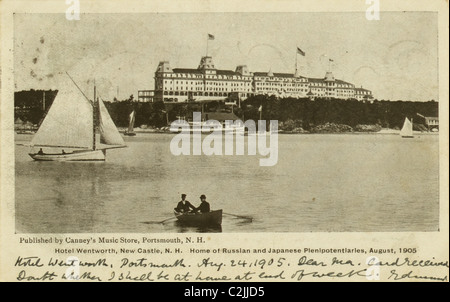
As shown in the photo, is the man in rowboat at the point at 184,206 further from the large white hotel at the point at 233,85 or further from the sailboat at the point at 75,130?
the large white hotel at the point at 233,85

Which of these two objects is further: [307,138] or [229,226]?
[307,138]

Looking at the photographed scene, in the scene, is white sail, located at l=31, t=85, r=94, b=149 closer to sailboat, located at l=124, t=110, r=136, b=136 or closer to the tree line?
the tree line

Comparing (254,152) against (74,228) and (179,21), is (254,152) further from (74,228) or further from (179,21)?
(74,228)

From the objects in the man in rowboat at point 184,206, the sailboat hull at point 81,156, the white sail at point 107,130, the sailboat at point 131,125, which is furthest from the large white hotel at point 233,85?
the man in rowboat at point 184,206

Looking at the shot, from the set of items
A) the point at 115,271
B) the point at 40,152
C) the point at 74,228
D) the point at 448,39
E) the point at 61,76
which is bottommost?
the point at 115,271

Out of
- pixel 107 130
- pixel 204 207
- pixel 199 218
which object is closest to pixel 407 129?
pixel 204 207

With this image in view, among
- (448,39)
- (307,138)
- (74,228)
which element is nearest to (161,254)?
(74,228)

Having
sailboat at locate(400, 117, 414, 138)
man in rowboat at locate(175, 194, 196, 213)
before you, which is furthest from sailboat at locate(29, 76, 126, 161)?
sailboat at locate(400, 117, 414, 138)
